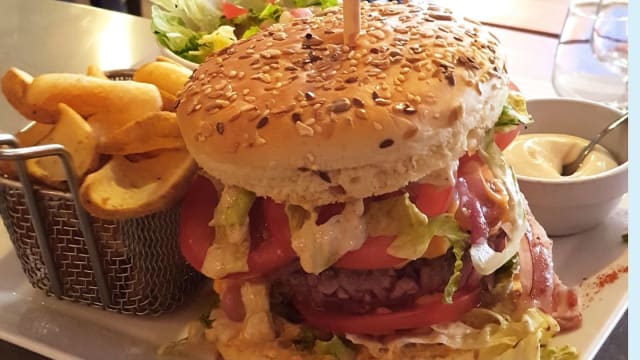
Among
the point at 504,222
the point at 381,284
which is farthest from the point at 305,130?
the point at 504,222

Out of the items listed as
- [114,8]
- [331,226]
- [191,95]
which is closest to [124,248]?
[191,95]

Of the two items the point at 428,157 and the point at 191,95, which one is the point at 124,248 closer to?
the point at 191,95

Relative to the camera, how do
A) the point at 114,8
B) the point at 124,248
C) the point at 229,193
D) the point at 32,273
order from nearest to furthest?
the point at 229,193
the point at 124,248
the point at 32,273
the point at 114,8

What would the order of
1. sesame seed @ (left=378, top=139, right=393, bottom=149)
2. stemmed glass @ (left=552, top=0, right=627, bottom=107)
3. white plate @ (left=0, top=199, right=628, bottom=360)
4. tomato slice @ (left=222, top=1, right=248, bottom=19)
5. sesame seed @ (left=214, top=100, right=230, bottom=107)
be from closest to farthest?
sesame seed @ (left=378, top=139, right=393, bottom=149) < sesame seed @ (left=214, top=100, right=230, bottom=107) < white plate @ (left=0, top=199, right=628, bottom=360) < stemmed glass @ (left=552, top=0, right=627, bottom=107) < tomato slice @ (left=222, top=1, right=248, bottom=19)

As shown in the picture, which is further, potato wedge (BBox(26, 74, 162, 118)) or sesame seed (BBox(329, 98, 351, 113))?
potato wedge (BBox(26, 74, 162, 118))

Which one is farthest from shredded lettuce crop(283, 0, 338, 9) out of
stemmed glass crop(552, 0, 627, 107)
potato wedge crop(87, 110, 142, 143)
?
potato wedge crop(87, 110, 142, 143)

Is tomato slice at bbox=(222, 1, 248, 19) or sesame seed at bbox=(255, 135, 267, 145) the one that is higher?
sesame seed at bbox=(255, 135, 267, 145)

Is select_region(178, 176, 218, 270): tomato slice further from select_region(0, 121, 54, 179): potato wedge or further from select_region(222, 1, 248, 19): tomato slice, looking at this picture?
select_region(222, 1, 248, 19): tomato slice
